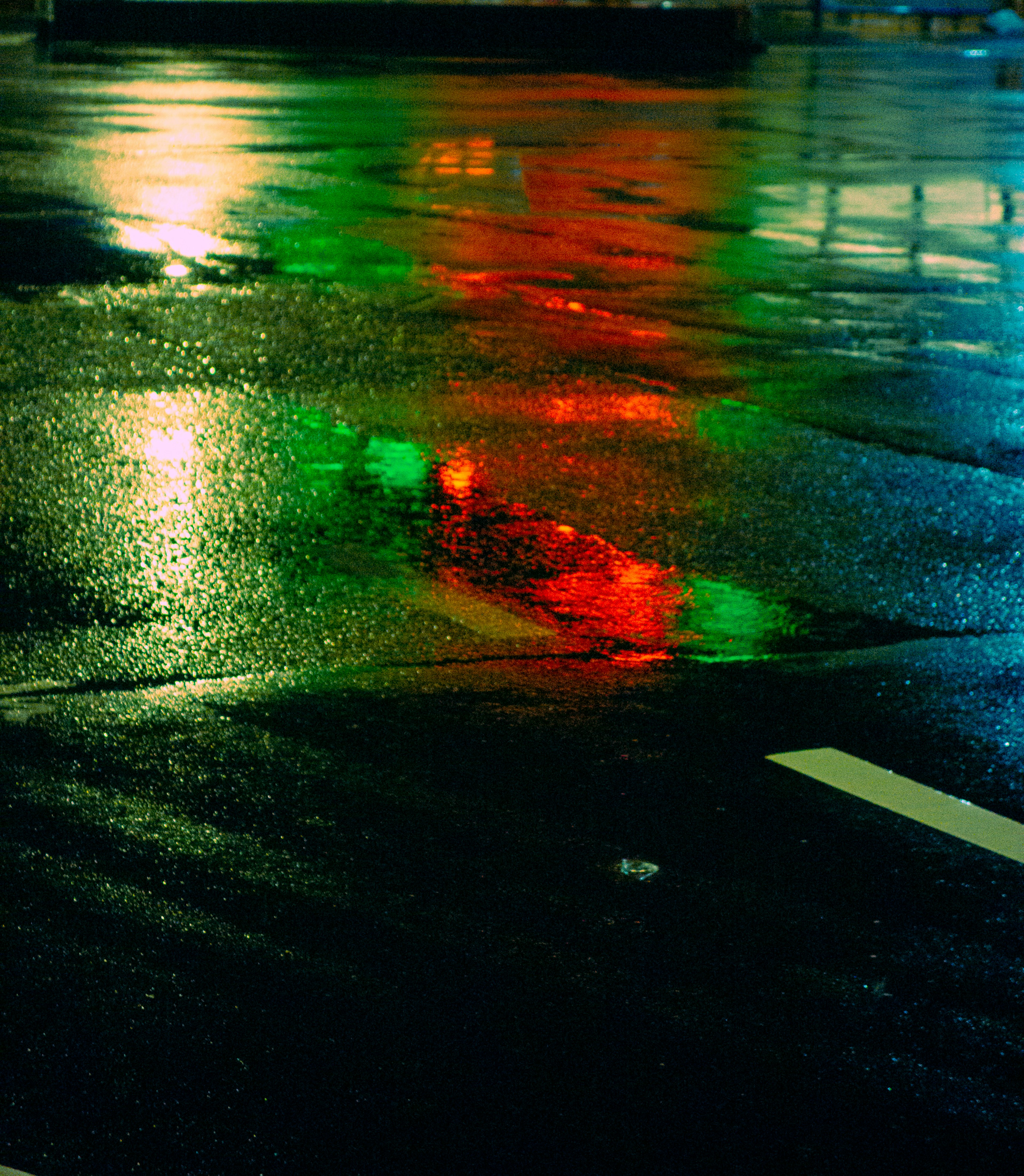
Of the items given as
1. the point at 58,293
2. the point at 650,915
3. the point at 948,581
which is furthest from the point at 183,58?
the point at 650,915

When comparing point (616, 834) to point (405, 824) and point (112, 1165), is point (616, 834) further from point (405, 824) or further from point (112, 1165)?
point (112, 1165)

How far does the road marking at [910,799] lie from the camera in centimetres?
439

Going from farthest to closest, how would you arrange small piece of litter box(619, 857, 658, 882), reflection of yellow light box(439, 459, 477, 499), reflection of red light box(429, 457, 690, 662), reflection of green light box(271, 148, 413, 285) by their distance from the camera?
reflection of green light box(271, 148, 413, 285), reflection of yellow light box(439, 459, 477, 499), reflection of red light box(429, 457, 690, 662), small piece of litter box(619, 857, 658, 882)

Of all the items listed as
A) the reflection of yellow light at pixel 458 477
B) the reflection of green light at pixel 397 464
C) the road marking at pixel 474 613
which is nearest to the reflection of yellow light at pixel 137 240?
the reflection of green light at pixel 397 464

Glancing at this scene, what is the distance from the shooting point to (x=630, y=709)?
16.9 ft

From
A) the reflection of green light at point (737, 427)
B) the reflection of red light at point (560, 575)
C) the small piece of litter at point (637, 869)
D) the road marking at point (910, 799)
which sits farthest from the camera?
the reflection of green light at point (737, 427)

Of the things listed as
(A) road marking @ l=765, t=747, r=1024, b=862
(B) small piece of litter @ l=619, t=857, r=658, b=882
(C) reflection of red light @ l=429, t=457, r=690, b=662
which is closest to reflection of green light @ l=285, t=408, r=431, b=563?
(C) reflection of red light @ l=429, t=457, r=690, b=662

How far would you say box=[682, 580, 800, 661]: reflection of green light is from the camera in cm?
564

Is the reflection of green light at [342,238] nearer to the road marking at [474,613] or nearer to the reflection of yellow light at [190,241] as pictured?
the reflection of yellow light at [190,241]

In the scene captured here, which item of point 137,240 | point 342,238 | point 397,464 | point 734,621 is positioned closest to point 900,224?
point 342,238

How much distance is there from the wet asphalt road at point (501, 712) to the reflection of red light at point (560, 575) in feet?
0.07

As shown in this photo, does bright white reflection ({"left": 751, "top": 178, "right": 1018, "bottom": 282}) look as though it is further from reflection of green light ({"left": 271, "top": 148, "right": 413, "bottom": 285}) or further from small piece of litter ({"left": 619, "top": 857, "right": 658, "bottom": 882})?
small piece of litter ({"left": 619, "top": 857, "right": 658, "bottom": 882})

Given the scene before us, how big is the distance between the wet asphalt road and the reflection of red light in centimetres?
2

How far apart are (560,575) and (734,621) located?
0.73 m
